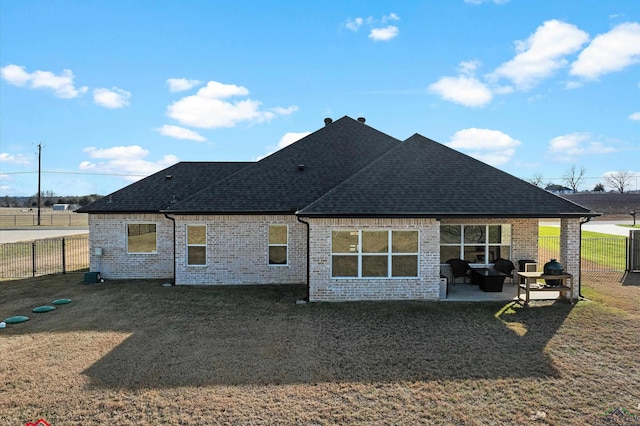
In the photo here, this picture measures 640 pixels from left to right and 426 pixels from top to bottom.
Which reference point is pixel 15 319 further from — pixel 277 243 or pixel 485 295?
pixel 485 295

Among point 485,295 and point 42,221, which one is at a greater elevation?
point 42,221

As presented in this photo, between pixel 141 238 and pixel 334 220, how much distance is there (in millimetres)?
8668

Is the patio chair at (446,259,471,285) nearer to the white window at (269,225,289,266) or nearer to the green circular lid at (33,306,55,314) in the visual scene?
the white window at (269,225,289,266)

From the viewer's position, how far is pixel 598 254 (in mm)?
20922

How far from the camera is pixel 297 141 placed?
1717 cm

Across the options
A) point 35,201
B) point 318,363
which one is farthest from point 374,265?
point 35,201

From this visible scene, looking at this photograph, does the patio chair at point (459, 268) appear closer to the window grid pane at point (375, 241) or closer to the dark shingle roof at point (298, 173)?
the window grid pane at point (375, 241)

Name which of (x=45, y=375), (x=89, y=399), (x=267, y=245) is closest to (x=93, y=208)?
(x=267, y=245)

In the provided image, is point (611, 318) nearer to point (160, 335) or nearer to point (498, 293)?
point (498, 293)

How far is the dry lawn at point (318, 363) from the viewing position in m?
5.56

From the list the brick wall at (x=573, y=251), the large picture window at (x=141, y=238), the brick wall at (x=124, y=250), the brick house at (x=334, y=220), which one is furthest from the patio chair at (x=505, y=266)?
the large picture window at (x=141, y=238)

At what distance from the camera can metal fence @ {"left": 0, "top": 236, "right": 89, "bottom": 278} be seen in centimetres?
1667

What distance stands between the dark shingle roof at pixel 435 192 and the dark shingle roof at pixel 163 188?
740 cm

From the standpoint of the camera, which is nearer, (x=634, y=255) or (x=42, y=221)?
(x=634, y=255)
